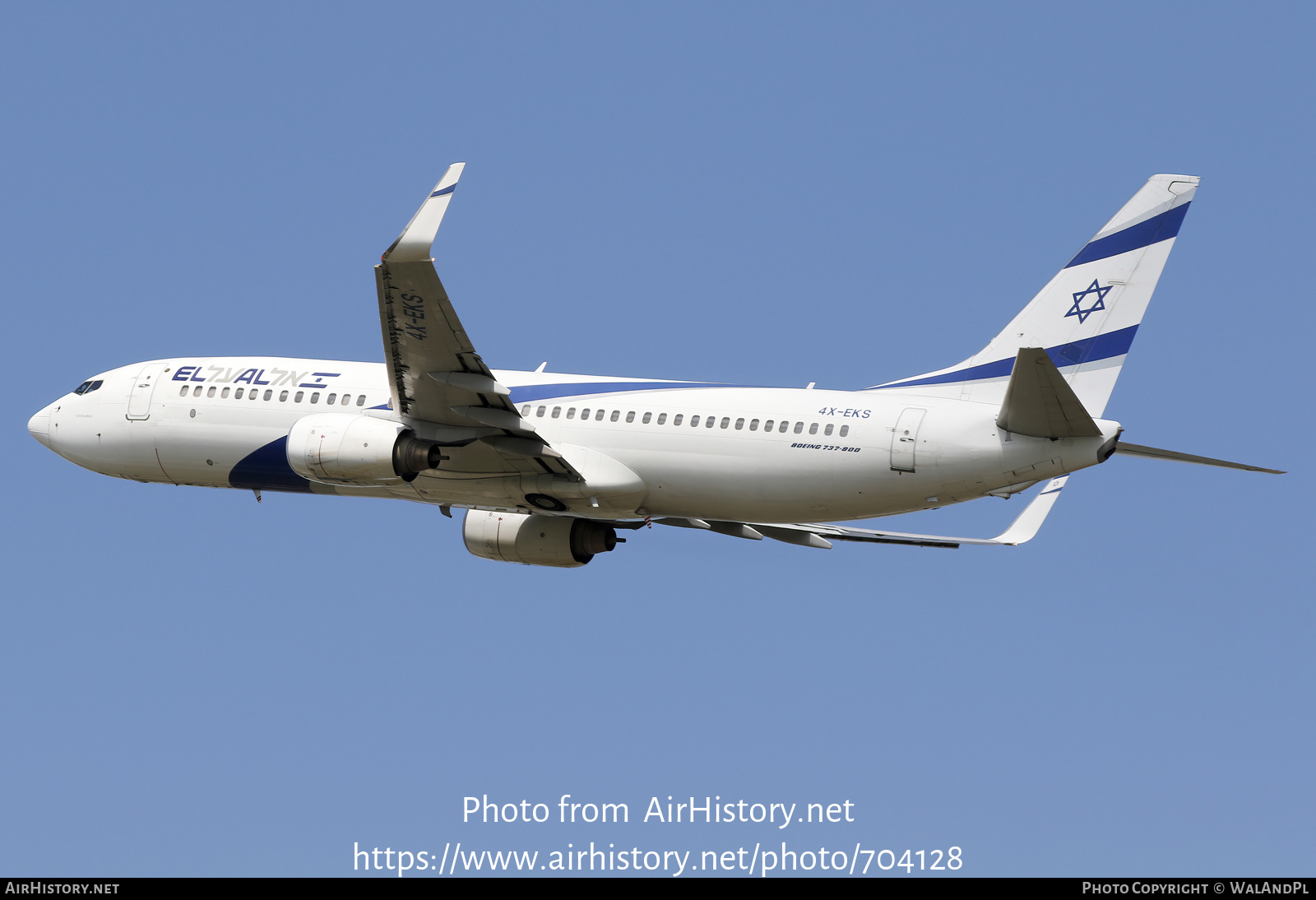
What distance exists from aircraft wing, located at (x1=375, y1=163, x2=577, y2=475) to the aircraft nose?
1149cm

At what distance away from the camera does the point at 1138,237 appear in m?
32.1

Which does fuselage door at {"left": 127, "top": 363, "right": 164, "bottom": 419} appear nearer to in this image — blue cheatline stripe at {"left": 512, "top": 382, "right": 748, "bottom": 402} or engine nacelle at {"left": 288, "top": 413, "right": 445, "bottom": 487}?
engine nacelle at {"left": 288, "top": 413, "right": 445, "bottom": 487}

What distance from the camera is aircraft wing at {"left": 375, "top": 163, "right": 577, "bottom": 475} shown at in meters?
28.1

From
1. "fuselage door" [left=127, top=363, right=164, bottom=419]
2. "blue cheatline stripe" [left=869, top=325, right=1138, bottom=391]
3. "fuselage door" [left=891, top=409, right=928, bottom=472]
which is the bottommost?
"fuselage door" [left=891, top=409, right=928, bottom=472]

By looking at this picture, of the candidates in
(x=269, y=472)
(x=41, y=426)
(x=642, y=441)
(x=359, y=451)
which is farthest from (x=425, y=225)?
(x=41, y=426)

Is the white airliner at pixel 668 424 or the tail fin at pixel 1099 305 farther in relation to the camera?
the tail fin at pixel 1099 305

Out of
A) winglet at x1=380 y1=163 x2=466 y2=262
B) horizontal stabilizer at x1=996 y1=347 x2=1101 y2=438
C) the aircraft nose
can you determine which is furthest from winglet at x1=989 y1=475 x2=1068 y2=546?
the aircraft nose

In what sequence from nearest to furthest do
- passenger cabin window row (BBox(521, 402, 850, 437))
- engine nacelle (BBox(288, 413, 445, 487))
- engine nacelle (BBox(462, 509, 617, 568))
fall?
engine nacelle (BBox(288, 413, 445, 487)), passenger cabin window row (BBox(521, 402, 850, 437)), engine nacelle (BBox(462, 509, 617, 568))

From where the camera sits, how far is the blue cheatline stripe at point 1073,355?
31.7m

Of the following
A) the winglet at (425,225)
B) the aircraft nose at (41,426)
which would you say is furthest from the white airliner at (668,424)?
the aircraft nose at (41,426)

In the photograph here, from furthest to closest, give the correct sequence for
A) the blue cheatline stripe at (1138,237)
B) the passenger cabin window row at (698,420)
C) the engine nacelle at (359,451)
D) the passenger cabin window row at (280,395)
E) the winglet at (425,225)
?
1. the passenger cabin window row at (280,395)
2. the passenger cabin window row at (698,420)
3. the engine nacelle at (359,451)
4. the blue cheatline stripe at (1138,237)
5. the winglet at (425,225)

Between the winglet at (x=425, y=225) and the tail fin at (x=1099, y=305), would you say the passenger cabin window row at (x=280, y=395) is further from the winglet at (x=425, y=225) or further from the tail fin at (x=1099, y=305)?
the tail fin at (x=1099, y=305)

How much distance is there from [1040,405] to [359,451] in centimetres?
1301

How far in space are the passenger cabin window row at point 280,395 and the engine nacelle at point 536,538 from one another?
4.49 meters
